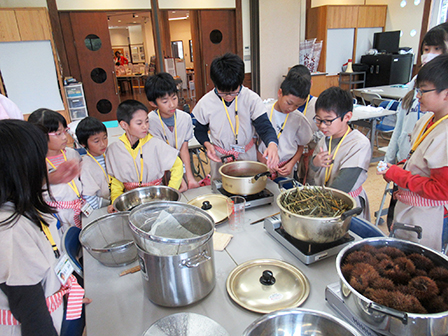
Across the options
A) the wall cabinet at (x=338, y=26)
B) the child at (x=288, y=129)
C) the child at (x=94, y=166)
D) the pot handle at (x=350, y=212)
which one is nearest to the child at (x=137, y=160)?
the child at (x=94, y=166)

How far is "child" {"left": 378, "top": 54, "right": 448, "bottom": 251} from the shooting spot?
118 centimetres

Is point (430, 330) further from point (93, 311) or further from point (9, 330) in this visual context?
point (9, 330)

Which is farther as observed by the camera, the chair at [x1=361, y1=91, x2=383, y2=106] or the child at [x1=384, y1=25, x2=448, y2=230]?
the chair at [x1=361, y1=91, x2=383, y2=106]

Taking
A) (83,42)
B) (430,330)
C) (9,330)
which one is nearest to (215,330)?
(430,330)

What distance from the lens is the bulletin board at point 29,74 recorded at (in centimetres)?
460

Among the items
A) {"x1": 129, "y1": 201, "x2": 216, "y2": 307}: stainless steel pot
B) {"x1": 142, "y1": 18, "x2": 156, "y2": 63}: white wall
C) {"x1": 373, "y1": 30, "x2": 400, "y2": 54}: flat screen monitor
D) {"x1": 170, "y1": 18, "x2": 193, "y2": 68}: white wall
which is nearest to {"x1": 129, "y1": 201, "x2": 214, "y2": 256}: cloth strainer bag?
{"x1": 129, "y1": 201, "x2": 216, "y2": 307}: stainless steel pot

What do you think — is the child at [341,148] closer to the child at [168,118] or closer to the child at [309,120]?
the child at [309,120]

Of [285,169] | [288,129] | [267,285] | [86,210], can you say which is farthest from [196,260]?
[288,129]

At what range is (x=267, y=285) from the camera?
0.97 metres

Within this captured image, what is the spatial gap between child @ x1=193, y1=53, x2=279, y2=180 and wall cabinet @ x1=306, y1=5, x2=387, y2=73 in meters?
6.34

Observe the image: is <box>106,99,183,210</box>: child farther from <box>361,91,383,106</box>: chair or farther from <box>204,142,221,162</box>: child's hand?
<box>361,91,383,106</box>: chair

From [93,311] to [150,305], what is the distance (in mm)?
188

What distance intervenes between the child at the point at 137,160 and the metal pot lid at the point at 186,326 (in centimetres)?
106

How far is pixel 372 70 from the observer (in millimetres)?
7273
